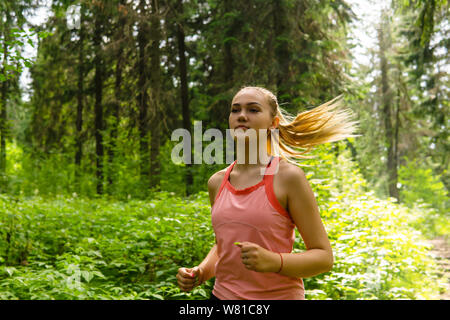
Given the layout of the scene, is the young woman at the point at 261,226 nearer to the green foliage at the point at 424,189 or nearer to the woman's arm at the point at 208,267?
the woman's arm at the point at 208,267

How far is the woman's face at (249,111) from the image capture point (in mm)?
2055

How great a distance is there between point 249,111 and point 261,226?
57 centimetres

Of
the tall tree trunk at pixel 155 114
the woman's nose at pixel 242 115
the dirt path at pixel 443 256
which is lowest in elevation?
the dirt path at pixel 443 256

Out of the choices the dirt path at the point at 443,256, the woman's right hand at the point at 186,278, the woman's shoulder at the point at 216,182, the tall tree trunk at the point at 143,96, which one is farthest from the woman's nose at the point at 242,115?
the tall tree trunk at the point at 143,96

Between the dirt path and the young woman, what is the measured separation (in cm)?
656

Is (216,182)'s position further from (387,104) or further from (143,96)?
(387,104)

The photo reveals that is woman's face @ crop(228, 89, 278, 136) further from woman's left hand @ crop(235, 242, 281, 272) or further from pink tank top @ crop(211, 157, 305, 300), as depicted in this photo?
woman's left hand @ crop(235, 242, 281, 272)

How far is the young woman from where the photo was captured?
1.81m

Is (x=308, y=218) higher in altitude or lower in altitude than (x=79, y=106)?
lower

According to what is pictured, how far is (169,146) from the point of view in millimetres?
13672

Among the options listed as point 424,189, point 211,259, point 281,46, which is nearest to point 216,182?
point 211,259

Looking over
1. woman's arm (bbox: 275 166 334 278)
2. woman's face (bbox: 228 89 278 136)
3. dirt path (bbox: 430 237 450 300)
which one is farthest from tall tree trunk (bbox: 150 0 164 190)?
woman's arm (bbox: 275 166 334 278)

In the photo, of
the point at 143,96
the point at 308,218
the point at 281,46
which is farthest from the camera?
the point at 143,96
